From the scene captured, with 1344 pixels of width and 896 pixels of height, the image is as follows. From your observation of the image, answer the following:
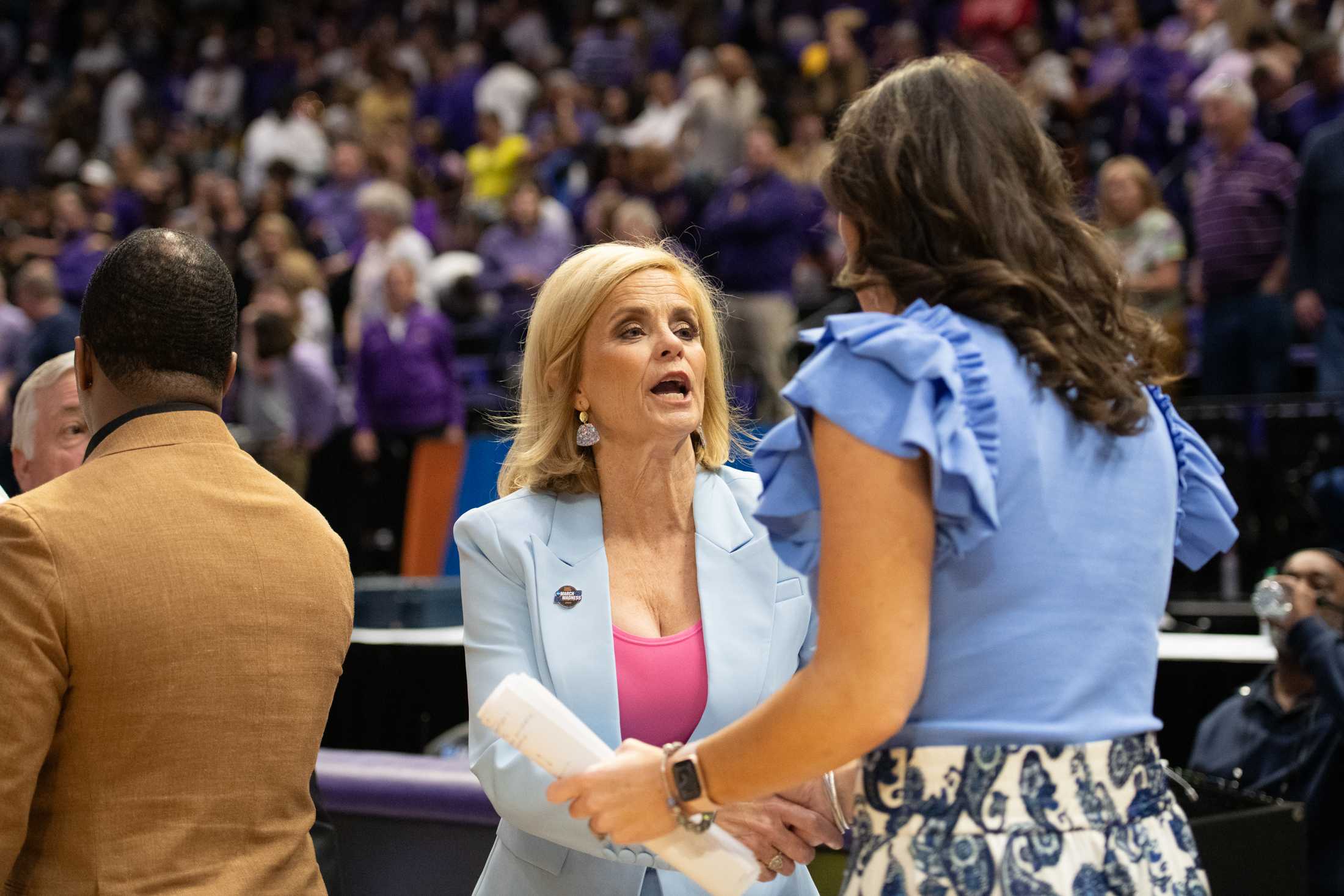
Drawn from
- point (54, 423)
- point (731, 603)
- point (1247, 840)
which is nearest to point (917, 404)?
point (731, 603)

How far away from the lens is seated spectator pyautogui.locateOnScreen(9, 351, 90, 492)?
2.78m

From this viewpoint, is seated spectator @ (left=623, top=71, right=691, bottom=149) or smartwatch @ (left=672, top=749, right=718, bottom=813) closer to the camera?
smartwatch @ (left=672, top=749, right=718, bottom=813)

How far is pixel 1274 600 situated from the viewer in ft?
13.4

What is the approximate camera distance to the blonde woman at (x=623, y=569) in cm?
234

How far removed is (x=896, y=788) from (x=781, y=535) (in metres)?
0.29

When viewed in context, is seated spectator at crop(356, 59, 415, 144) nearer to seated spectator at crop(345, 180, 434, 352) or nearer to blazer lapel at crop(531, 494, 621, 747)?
seated spectator at crop(345, 180, 434, 352)

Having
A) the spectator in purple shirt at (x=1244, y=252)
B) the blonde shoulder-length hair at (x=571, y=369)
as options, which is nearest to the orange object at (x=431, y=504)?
the spectator in purple shirt at (x=1244, y=252)

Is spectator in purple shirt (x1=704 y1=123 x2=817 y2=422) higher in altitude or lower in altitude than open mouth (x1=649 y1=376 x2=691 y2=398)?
lower

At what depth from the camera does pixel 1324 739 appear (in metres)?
4.07

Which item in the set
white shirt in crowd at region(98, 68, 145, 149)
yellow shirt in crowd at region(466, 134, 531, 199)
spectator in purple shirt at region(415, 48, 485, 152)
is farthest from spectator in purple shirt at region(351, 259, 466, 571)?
white shirt in crowd at region(98, 68, 145, 149)

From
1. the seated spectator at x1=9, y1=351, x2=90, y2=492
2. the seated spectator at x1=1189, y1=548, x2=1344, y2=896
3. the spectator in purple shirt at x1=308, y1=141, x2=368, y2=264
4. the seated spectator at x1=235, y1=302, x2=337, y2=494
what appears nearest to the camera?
the seated spectator at x1=9, y1=351, x2=90, y2=492

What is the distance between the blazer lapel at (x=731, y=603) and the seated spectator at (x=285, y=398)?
6.61 m

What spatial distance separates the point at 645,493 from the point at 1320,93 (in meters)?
6.07

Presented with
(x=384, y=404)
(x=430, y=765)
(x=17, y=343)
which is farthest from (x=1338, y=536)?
(x=17, y=343)
